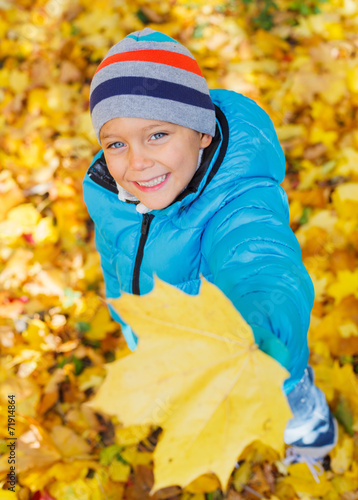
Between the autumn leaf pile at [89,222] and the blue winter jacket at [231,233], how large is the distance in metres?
0.64

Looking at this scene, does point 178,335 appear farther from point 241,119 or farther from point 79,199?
point 79,199

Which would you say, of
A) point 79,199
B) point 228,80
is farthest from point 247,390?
point 228,80

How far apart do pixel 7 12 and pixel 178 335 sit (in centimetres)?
372

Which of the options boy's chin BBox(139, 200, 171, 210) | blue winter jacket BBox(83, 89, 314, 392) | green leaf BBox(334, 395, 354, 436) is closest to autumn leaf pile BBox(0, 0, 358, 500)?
green leaf BBox(334, 395, 354, 436)

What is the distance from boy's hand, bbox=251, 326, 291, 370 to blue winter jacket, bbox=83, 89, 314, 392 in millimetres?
16

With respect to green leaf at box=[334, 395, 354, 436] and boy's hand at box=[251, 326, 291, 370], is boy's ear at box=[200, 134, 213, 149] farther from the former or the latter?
green leaf at box=[334, 395, 354, 436]

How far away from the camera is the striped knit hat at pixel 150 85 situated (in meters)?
1.12

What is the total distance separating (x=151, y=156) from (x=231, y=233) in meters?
0.31

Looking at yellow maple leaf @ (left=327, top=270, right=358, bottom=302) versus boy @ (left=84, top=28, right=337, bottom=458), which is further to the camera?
yellow maple leaf @ (left=327, top=270, right=358, bottom=302)

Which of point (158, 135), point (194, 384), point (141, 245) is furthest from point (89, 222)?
point (194, 384)

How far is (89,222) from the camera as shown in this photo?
2420 mm

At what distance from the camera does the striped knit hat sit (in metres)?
1.12

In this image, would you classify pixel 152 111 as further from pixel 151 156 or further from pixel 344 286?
pixel 344 286

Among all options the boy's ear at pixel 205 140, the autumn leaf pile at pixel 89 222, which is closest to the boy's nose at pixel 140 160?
the boy's ear at pixel 205 140
